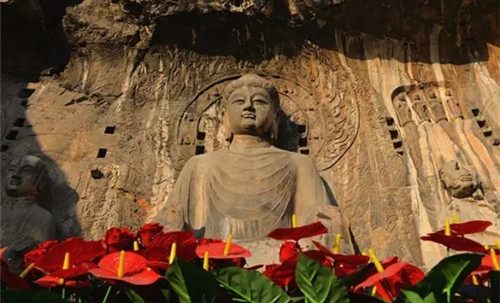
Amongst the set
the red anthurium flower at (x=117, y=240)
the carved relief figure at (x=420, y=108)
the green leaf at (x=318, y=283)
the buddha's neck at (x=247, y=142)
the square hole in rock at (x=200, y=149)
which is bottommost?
the green leaf at (x=318, y=283)

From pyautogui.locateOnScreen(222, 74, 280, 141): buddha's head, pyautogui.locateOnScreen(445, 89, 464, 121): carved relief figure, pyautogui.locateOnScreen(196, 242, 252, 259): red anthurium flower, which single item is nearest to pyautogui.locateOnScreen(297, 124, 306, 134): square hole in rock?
pyautogui.locateOnScreen(222, 74, 280, 141): buddha's head

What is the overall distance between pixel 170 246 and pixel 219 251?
0.22 m

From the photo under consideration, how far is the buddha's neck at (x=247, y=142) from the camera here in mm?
6297

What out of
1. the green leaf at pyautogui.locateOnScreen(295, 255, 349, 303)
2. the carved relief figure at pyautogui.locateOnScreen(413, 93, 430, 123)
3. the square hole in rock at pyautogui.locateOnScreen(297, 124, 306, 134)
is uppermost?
the carved relief figure at pyautogui.locateOnScreen(413, 93, 430, 123)

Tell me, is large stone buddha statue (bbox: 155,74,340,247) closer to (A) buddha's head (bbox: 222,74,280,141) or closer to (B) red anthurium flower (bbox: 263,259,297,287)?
(A) buddha's head (bbox: 222,74,280,141)

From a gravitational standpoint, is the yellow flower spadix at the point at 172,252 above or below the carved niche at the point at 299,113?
below

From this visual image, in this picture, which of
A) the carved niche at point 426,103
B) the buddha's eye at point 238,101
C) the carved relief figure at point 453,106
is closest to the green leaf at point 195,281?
the buddha's eye at point 238,101

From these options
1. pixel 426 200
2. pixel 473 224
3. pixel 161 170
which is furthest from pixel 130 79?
pixel 473 224

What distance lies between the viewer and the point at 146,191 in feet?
21.7

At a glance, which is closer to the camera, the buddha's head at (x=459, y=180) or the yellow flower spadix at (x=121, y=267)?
the yellow flower spadix at (x=121, y=267)

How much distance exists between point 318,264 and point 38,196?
178 inches

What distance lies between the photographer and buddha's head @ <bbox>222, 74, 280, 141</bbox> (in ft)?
20.7

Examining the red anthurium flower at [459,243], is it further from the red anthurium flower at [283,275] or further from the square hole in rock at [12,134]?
the square hole in rock at [12,134]

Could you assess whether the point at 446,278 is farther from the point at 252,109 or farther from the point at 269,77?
the point at 269,77
